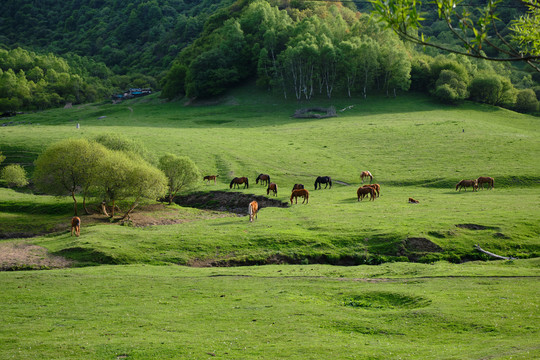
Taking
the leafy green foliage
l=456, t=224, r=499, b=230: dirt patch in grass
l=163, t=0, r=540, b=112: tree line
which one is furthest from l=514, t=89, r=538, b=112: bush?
the leafy green foliage

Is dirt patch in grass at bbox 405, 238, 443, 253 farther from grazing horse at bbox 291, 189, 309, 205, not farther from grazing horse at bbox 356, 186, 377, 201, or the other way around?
grazing horse at bbox 291, 189, 309, 205

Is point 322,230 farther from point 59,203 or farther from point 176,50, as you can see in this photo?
point 176,50

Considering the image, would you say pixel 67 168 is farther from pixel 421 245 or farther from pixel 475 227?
pixel 475 227

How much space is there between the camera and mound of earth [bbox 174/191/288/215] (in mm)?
42219

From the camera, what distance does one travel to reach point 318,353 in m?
13.3

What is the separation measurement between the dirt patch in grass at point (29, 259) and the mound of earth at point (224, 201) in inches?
712

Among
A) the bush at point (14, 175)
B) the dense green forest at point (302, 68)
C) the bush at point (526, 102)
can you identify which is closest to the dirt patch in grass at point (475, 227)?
the bush at point (14, 175)

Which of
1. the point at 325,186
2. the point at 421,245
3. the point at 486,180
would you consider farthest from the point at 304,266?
the point at 486,180

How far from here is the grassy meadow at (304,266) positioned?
1444cm

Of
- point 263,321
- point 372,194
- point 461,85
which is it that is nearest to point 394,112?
point 461,85

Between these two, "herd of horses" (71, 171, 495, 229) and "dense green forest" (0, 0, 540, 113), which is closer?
"herd of horses" (71, 171, 495, 229)

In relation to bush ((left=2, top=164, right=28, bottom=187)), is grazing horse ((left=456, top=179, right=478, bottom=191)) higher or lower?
lower

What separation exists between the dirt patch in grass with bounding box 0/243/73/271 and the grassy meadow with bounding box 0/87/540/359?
81 centimetres

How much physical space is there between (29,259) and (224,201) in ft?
67.0
